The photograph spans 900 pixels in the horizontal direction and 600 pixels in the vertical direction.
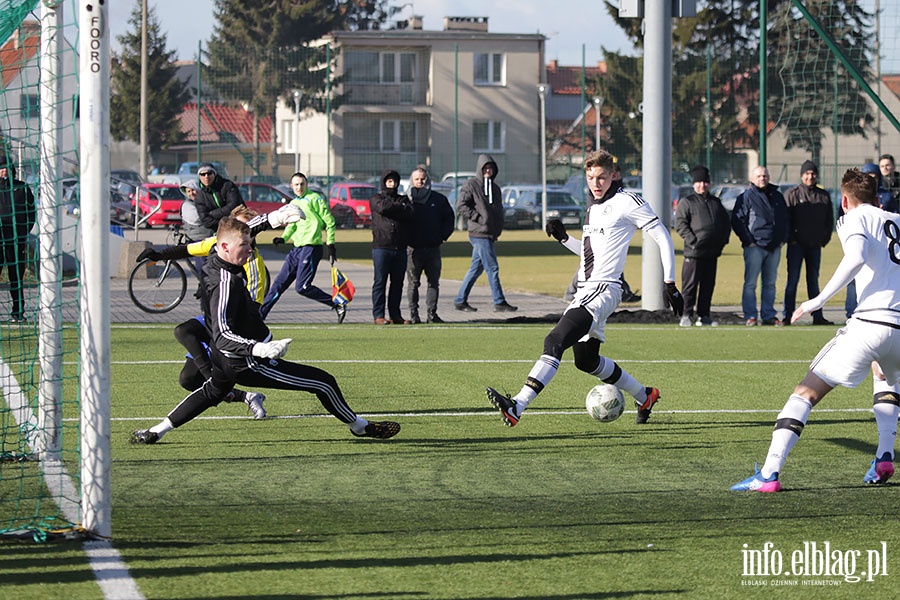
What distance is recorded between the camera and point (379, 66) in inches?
2475

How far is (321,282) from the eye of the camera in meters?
24.1

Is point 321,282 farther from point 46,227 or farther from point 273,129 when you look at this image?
point 273,129

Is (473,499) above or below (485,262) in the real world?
below

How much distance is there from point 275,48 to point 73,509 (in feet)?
154

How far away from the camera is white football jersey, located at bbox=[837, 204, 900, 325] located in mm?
7168

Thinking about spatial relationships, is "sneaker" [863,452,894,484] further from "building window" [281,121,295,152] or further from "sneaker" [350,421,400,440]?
"building window" [281,121,295,152]

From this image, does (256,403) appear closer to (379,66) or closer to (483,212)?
(483,212)

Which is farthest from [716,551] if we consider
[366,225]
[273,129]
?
[273,129]

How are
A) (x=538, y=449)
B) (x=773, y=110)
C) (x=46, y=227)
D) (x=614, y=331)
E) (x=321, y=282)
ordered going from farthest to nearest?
(x=773, y=110) → (x=321, y=282) → (x=614, y=331) → (x=538, y=449) → (x=46, y=227)

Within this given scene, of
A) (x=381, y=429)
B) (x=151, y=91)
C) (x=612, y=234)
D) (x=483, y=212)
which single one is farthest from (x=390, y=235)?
(x=151, y=91)

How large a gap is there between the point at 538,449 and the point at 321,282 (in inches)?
623

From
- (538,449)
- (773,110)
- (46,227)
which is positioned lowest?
(538,449)

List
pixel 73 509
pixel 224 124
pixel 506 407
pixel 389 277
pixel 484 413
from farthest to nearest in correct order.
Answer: pixel 224 124 < pixel 389 277 < pixel 484 413 < pixel 506 407 < pixel 73 509

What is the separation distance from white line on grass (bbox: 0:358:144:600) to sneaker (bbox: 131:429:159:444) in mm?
696
